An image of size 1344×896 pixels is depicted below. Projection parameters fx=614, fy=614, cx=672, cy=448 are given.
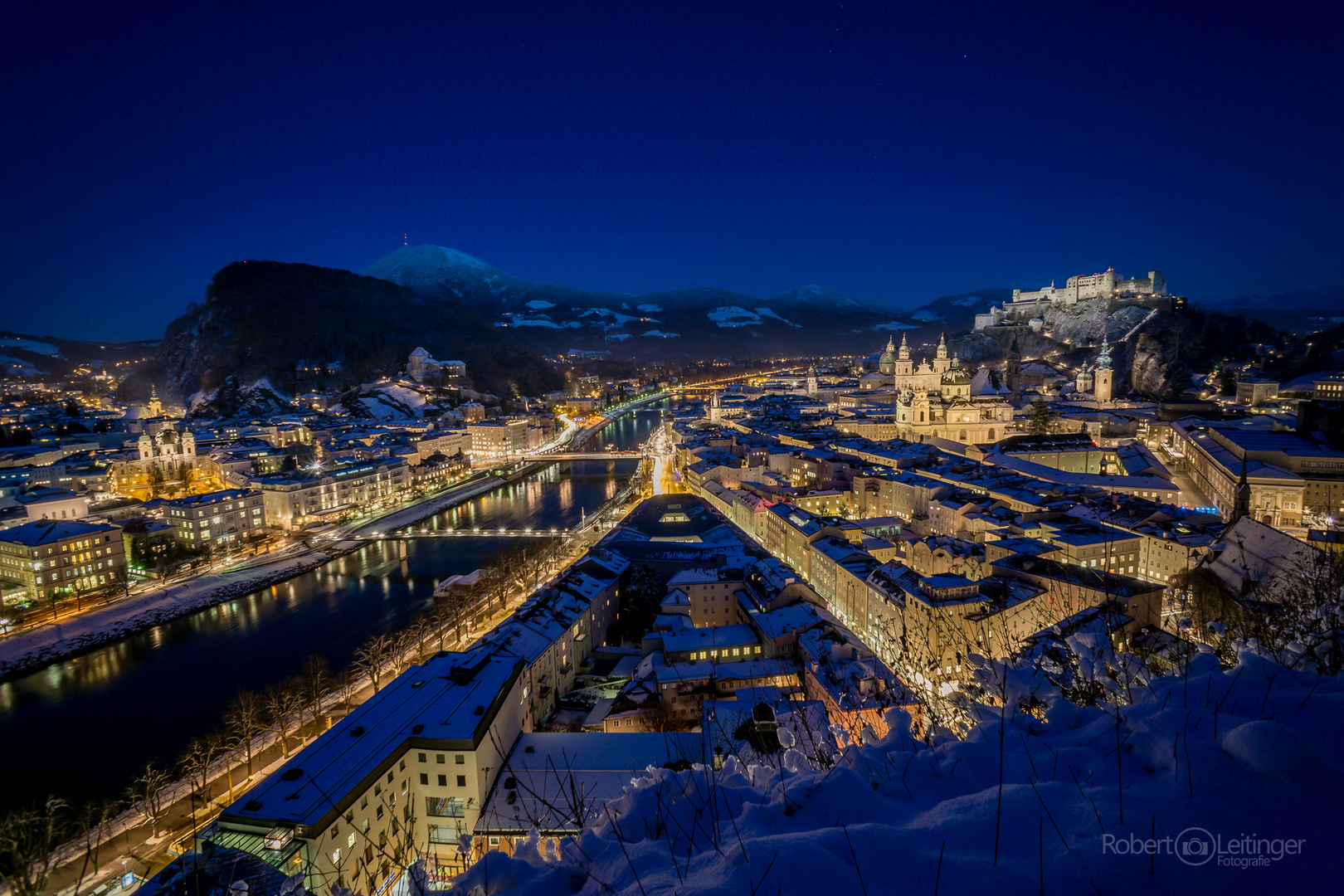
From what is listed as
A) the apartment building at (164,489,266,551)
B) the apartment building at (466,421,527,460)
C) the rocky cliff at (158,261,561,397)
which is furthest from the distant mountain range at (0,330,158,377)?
the apartment building at (164,489,266,551)

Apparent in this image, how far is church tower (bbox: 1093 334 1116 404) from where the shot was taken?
28.0m

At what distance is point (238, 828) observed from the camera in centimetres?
425

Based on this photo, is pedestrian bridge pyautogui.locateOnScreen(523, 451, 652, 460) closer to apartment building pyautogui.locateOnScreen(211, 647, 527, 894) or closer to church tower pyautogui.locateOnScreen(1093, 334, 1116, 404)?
church tower pyautogui.locateOnScreen(1093, 334, 1116, 404)

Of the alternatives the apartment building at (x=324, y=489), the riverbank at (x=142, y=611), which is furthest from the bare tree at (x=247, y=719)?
the apartment building at (x=324, y=489)

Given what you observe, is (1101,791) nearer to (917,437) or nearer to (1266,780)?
(1266,780)

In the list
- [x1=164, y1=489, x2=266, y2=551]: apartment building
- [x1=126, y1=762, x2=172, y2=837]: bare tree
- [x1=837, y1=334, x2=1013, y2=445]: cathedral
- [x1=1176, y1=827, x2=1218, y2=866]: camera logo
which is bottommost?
[x1=126, y1=762, x2=172, y2=837]: bare tree

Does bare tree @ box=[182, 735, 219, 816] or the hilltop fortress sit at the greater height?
the hilltop fortress

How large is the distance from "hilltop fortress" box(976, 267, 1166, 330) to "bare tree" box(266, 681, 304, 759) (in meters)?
39.5

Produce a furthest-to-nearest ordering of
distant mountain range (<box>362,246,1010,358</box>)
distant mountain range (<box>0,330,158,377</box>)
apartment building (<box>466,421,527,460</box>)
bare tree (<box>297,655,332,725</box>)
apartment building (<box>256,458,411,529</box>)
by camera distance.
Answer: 1. distant mountain range (<box>362,246,1010,358</box>)
2. distant mountain range (<box>0,330,158,377</box>)
3. apartment building (<box>466,421,527,460</box>)
4. apartment building (<box>256,458,411,529</box>)
5. bare tree (<box>297,655,332,725</box>)

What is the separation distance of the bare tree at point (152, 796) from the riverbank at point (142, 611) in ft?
16.5

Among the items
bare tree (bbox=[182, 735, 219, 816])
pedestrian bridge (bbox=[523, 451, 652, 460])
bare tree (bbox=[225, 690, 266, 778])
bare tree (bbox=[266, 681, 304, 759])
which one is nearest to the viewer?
bare tree (bbox=[182, 735, 219, 816])

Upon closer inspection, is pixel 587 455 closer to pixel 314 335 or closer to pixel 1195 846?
pixel 314 335

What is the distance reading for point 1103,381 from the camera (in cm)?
2822

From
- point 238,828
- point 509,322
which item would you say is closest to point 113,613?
point 238,828
